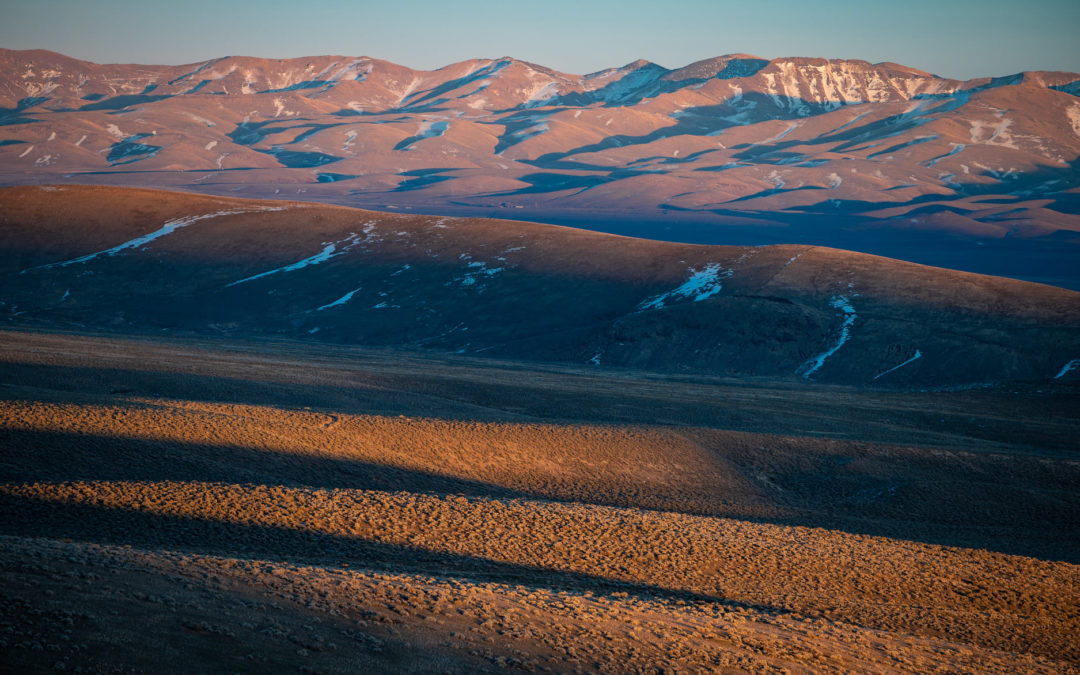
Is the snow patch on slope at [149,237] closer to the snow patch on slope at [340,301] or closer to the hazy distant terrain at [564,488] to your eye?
the hazy distant terrain at [564,488]

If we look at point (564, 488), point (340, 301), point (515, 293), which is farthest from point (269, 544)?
point (340, 301)

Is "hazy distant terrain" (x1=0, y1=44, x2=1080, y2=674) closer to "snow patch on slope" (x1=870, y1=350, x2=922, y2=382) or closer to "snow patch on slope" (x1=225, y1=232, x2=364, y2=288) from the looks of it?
"snow patch on slope" (x1=870, y1=350, x2=922, y2=382)

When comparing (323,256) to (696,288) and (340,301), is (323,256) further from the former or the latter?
(696,288)

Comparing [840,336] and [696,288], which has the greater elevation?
[696,288]

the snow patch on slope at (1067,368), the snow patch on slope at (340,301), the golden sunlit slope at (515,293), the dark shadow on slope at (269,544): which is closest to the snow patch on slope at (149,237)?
the golden sunlit slope at (515,293)

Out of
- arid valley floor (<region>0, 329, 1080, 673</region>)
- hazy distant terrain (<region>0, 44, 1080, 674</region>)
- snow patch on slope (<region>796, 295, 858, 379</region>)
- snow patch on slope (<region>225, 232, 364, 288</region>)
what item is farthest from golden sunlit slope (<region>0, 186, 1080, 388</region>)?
arid valley floor (<region>0, 329, 1080, 673</region>)

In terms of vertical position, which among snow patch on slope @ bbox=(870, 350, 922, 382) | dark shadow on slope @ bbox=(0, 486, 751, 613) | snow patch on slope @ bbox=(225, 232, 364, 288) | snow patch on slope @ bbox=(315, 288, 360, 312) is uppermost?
snow patch on slope @ bbox=(225, 232, 364, 288)
